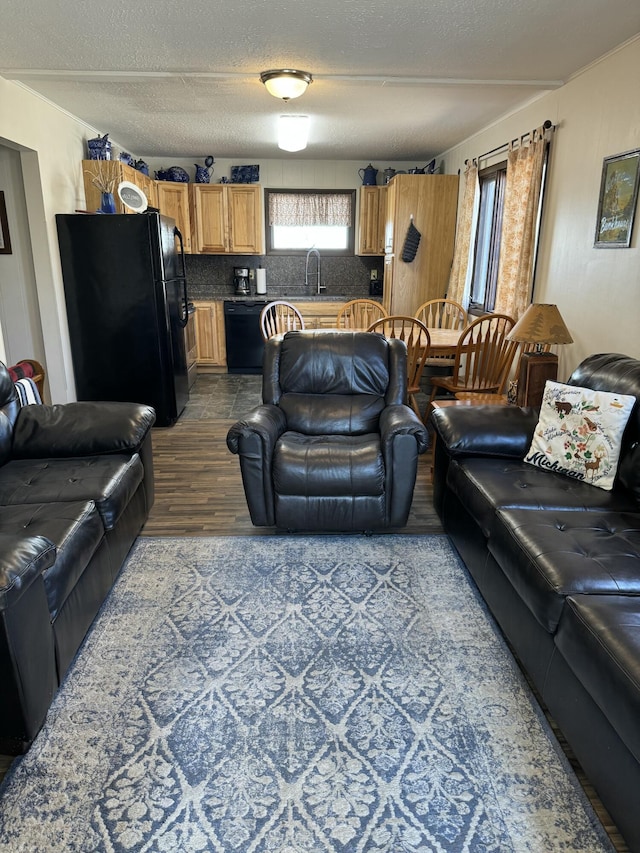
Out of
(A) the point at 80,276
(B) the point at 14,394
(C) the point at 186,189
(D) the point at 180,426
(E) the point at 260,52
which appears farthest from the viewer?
(C) the point at 186,189

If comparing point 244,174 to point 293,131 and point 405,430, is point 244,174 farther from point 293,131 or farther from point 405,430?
point 405,430

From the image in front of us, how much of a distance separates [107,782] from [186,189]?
633 centimetres

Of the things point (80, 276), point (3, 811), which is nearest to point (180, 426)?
point (80, 276)

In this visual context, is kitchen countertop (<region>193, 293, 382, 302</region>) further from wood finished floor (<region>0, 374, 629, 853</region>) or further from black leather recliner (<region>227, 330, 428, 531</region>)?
black leather recliner (<region>227, 330, 428, 531</region>)

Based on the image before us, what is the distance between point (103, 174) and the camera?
4.80 meters

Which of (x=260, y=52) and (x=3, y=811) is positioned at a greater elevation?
(x=260, y=52)

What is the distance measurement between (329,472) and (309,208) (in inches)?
204

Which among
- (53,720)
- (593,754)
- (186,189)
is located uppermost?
(186,189)

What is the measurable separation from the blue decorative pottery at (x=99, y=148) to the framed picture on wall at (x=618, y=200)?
392cm

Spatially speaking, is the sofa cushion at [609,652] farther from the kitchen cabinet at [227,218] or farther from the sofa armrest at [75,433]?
the kitchen cabinet at [227,218]

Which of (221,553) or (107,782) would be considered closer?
(107,782)

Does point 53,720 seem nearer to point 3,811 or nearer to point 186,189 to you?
A: point 3,811

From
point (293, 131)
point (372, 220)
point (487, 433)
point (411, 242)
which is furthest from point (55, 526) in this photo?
point (372, 220)

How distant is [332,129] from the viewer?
5031mm
